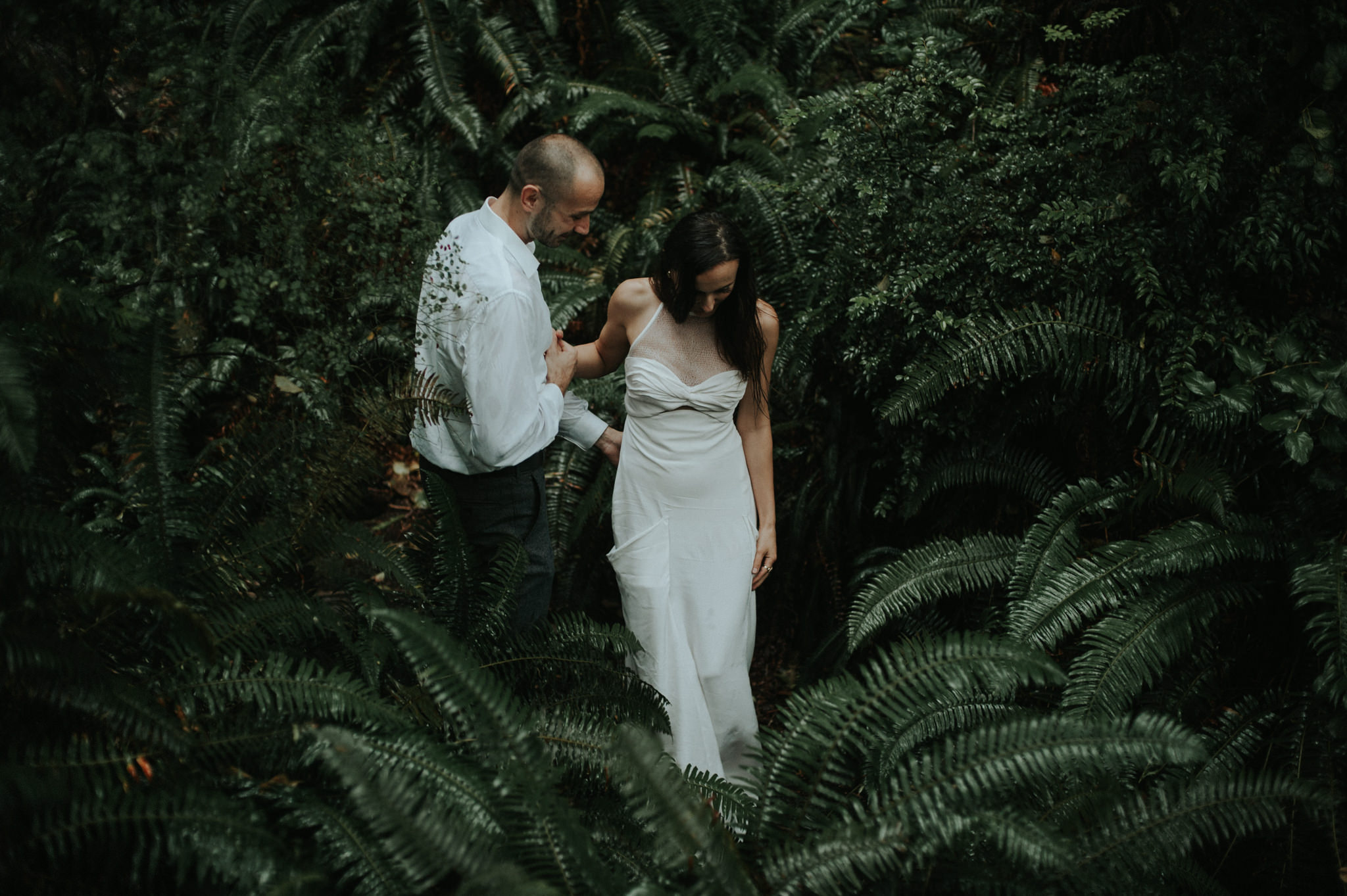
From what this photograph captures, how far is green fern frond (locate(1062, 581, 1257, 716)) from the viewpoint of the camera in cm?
271

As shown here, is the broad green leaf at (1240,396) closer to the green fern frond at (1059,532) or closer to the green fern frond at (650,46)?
the green fern frond at (1059,532)

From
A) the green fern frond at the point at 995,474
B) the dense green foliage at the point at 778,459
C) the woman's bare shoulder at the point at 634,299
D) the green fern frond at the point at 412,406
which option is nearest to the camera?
the dense green foliage at the point at 778,459

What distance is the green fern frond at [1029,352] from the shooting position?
10.5ft

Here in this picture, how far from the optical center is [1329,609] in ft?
8.55

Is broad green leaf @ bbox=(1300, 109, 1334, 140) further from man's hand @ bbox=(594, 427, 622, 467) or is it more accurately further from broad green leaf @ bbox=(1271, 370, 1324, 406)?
man's hand @ bbox=(594, 427, 622, 467)

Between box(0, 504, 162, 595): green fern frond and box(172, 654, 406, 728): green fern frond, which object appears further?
box(172, 654, 406, 728): green fern frond

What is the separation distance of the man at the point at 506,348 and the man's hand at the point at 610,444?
0.28 m

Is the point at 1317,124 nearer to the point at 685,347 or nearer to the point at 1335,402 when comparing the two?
the point at 1335,402

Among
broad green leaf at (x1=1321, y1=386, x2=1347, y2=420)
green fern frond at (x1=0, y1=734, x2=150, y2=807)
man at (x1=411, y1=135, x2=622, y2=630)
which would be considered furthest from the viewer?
broad green leaf at (x1=1321, y1=386, x2=1347, y2=420)

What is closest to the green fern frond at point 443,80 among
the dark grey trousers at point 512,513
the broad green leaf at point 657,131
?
the broad green leaf at point 657,131

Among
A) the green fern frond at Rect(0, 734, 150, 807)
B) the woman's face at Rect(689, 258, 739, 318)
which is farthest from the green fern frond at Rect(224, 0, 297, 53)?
the green fern frond at Rect(0, 734, 150, 807)

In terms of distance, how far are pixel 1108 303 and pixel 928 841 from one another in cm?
233

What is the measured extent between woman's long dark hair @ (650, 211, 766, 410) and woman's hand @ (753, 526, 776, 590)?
56cm

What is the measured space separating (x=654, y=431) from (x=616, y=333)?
450mm
